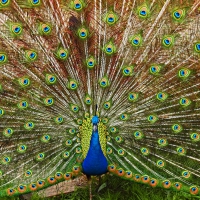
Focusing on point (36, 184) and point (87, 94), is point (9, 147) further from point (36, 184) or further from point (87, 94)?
point (87, 94)

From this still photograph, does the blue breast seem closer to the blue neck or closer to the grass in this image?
the blue neck

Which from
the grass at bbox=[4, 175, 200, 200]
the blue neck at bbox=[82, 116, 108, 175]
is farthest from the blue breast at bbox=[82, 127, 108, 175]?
the grass at bbox=[4, 175, 200, 200]

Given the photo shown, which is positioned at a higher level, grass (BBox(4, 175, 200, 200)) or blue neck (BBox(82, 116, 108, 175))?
blue neck (BBox(82, 116, 108, 175))

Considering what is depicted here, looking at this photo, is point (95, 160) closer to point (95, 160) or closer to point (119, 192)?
point (95, 160)

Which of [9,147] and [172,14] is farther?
[9,147]

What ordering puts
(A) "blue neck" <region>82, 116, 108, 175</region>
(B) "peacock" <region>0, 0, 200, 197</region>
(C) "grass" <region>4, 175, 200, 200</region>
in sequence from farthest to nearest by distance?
(C) "grass" <region>4, 175, 200, 200</region>, (A) "blue neck" <region>82, 116, 108, 175</region>, (B) "peacock" <region>0, 0, 200, 197</region>

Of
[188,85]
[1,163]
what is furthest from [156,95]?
[1,163]

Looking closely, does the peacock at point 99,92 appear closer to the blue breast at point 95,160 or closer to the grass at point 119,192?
the blue breast at point 95,160

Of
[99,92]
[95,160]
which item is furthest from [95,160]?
[99,92]
